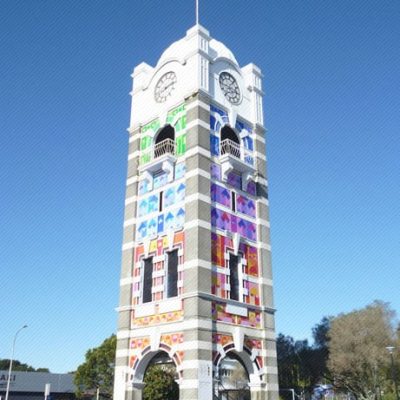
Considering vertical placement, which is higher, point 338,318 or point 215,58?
point 215,58

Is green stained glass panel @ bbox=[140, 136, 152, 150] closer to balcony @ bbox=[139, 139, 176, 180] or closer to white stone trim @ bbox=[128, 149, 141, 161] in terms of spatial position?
balcony @ bbox=[139, 139, 176, 180]

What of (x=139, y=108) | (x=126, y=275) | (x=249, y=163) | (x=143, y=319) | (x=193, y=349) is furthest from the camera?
(x=139, y=108)

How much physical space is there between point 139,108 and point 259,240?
14117 millimetres

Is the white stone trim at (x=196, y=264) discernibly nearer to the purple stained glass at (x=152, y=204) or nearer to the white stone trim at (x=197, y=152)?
the purple stained glass at (x=152, y=204)

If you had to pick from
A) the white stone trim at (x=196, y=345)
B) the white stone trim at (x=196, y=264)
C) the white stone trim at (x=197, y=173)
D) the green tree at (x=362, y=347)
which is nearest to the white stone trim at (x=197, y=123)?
the white stone trim at (x=197, y=173)

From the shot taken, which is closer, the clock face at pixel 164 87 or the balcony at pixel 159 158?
the balcony at pixel 159 158

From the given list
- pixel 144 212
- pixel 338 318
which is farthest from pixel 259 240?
pixel 338 318

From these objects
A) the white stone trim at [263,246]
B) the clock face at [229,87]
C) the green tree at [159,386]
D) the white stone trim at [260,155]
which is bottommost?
the green tree at [159,386]

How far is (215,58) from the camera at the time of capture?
34.6 meters

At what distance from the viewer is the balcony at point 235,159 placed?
31750 mm

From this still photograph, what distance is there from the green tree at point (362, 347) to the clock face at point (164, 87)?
28906mm

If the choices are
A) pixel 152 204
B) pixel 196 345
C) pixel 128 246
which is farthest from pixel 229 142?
pixel 196 345

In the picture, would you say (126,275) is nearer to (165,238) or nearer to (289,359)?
(165,238)

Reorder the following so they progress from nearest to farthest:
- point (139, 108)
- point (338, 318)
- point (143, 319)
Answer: point (143, 319) → point (139, 108) → point (338, 318)
